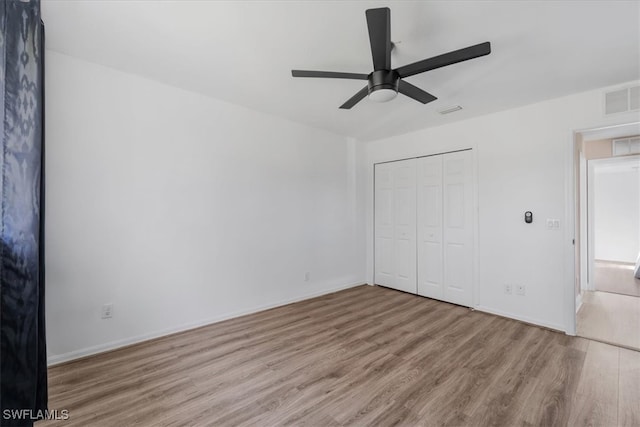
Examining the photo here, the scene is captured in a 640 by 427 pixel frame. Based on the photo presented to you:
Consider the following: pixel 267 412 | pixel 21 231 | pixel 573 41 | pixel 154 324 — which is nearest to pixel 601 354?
pixel 573 41

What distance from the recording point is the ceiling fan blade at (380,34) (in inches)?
59.6

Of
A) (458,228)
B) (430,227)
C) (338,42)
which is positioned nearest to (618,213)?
(458,228)

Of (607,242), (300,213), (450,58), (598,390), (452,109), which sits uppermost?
(452,109)

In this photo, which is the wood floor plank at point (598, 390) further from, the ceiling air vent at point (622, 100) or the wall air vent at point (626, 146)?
the wall air vent at point (626, 146)

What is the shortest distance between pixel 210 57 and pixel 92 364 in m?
2.77

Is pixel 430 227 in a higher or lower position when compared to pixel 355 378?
higher

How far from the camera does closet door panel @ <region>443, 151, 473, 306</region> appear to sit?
3789 mm

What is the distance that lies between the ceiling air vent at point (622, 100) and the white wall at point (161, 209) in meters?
3.38

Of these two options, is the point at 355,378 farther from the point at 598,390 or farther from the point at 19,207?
the point at 19,207

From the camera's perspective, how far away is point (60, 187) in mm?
2375

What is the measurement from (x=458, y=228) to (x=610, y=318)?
76.2 inches

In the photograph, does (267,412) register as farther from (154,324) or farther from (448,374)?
(154,324)

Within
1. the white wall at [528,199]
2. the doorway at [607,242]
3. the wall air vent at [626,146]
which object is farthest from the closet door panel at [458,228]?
the wall air vent at [626,146]

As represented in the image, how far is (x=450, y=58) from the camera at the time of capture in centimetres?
177
